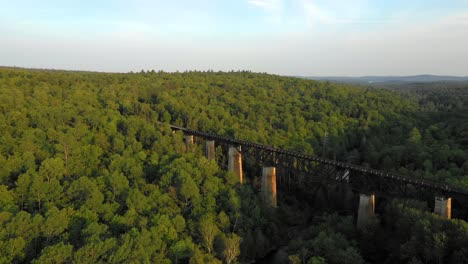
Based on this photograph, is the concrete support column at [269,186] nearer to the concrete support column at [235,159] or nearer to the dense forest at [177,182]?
the dense forest at [177,182]

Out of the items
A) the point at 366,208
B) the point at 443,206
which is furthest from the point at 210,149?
the point at 443,206

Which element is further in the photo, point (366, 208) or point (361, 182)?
point (361, 182)

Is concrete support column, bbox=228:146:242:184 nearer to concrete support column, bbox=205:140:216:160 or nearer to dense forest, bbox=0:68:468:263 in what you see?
concrete support column, bbox=205:140:216:160

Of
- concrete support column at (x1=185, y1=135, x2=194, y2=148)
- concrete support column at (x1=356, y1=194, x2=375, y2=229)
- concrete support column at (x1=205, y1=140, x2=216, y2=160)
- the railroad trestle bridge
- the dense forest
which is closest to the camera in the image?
the dense forest

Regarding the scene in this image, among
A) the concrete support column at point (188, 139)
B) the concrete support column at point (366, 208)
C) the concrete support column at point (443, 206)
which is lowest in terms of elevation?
the concrete support column at point (366, 208)

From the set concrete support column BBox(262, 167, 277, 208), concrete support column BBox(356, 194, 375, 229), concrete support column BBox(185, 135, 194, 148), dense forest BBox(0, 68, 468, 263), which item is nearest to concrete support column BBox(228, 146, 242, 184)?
dense forest BBox(0, 68, 468, 263)

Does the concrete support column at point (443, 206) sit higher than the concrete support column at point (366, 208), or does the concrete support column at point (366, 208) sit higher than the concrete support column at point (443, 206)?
the concrete support column at point (443, 206)

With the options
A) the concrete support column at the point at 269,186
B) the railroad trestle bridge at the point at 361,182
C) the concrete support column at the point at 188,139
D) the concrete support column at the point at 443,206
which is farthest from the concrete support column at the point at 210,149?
the concrete support column at the point at 443,206

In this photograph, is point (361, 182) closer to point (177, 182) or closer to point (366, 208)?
point (366, 208)
